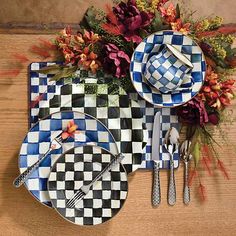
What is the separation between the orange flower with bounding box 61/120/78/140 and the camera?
109 cm

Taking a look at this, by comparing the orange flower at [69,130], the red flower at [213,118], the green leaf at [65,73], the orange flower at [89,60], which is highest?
the orange flower at [89,60]

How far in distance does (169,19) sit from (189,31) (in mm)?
58

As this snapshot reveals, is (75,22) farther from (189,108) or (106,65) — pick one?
(189,108)

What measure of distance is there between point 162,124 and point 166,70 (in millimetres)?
149

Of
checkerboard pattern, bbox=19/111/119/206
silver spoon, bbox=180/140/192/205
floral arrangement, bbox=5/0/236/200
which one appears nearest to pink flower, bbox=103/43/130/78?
floral arrangement, bbox=5/0/236/200

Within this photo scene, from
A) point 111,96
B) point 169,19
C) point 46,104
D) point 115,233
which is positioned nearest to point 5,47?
point 46,104

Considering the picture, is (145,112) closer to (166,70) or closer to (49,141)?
(166,70)

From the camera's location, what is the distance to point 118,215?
1.16m

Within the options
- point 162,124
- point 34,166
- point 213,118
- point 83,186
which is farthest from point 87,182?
point 213,118

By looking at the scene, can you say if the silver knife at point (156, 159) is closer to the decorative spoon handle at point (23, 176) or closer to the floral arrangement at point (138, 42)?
the floral arrangement at point (138, 42)

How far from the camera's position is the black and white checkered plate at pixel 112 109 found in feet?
3.64

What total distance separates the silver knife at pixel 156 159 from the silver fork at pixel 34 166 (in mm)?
217

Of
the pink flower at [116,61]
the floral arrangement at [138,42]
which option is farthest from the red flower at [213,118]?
the pink flower at [116,61]

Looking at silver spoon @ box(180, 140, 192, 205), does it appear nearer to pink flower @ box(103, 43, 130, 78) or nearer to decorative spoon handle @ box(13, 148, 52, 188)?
pink flower @ box(103, 43, 130, 78)
